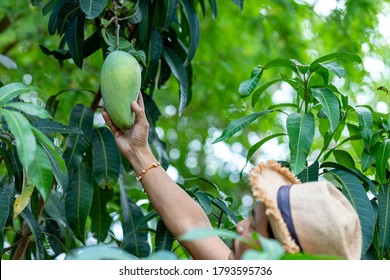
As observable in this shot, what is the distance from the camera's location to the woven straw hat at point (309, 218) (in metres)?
1.38

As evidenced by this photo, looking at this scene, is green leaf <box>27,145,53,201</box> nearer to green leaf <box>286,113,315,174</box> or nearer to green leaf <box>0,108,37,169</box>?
green leaf <box>0,108,37,169</box>

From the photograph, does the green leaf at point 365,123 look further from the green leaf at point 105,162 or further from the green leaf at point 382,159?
the green leaf at point 105,162

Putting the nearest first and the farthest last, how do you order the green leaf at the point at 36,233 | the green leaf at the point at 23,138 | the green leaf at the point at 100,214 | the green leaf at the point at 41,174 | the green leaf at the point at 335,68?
the green leaf at the point at 23,138 < the green leaf at the point at 41,174 < the green leaf at the point at 335,68 < the green leaf at the point at 36,233 < the green leaf at the point at 100,214

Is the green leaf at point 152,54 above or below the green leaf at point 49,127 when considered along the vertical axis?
above

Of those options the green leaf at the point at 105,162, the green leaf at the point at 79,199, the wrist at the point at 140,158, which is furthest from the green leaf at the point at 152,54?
the wrist at the point at 140,158

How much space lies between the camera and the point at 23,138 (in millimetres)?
1415

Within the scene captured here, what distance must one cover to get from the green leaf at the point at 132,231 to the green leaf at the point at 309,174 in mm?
597

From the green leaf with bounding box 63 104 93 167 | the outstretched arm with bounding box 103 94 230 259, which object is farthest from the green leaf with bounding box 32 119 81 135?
the green leaf with bounding box 63 104 93 167

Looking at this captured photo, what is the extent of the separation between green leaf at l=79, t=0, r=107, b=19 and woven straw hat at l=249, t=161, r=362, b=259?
941 millimetres

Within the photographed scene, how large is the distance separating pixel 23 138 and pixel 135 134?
25.7 inches

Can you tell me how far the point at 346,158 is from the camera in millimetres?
2359

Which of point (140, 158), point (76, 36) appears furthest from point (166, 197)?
point (76, 36)

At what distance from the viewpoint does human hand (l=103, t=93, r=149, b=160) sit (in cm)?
202
